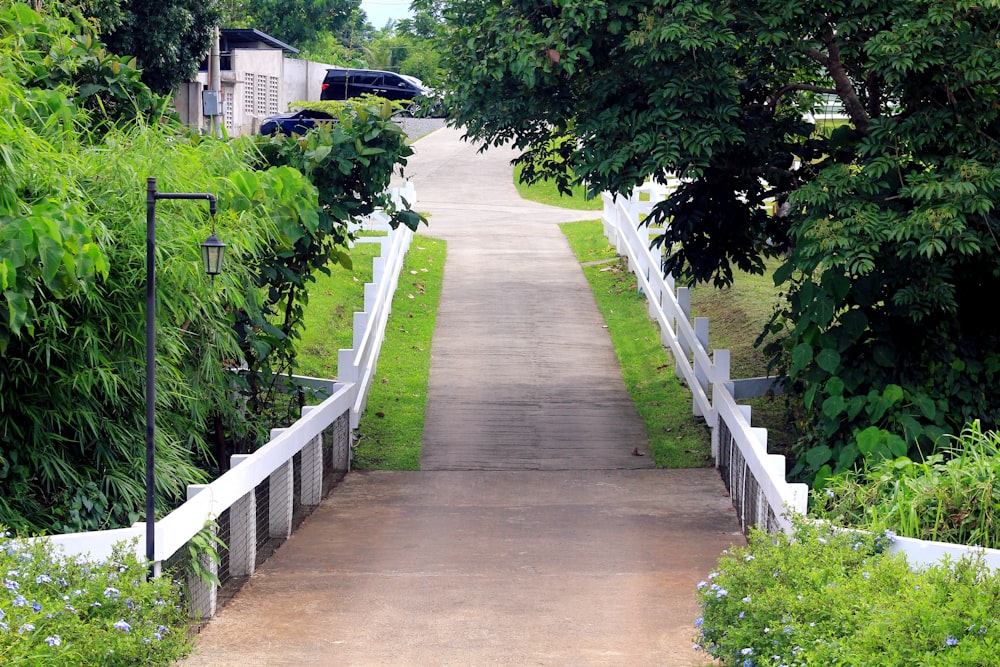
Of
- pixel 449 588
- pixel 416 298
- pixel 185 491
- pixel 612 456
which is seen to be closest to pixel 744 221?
pixel 612 456

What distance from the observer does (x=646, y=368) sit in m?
16.0

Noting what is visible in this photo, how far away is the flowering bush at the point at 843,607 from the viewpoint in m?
5.13

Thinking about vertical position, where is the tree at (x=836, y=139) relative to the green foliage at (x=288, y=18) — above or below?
below

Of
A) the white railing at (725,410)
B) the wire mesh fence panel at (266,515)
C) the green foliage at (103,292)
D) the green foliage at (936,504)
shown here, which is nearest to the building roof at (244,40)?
the white railing at (725,410)

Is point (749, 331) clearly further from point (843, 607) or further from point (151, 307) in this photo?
point (151, 307)

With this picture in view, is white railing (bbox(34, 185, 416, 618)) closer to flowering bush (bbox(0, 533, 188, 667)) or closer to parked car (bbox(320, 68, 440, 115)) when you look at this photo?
flowering bush (bbox(0, 533, 188, 667))

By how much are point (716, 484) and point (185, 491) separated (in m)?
5.29

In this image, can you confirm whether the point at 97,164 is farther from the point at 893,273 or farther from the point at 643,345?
the point at 643,345

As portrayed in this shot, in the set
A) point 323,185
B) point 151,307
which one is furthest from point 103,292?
point 323,185

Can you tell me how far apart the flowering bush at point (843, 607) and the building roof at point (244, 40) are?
3235 centimetres

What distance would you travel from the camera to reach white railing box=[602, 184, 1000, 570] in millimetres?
6594

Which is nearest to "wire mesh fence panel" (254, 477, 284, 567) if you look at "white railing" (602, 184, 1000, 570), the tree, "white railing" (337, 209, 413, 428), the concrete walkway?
the concrete walkway

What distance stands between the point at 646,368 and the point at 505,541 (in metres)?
Answer: 6.83

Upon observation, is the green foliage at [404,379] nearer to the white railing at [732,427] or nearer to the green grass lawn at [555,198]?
the white railing at [732,427]
